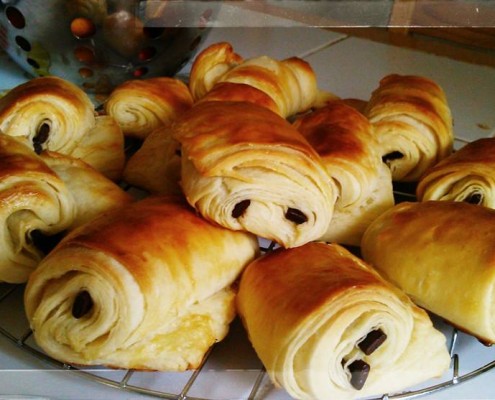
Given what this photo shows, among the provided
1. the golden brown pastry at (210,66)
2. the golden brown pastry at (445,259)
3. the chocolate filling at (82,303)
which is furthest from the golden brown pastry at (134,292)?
the golden brown pastry at (210,66)

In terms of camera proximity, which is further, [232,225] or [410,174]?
[410,174]

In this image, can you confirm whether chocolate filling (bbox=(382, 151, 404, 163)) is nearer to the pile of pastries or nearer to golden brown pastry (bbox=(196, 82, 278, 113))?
the pile of pastries

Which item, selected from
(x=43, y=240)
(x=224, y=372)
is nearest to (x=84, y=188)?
(x=43, y=240)

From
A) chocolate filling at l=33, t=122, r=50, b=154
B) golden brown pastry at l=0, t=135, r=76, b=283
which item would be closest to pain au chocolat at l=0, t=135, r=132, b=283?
golden brown pastry at l=0, t=135, r=76, b=283

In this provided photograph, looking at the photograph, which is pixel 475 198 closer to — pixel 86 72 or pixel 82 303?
pixel 82 303

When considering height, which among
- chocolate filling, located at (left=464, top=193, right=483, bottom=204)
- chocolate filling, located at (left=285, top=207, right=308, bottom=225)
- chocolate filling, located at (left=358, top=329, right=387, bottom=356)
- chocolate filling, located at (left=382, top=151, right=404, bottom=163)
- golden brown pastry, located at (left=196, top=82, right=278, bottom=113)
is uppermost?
golden brown pastry, located at (left=196, top=82, right=278, bottom=113)

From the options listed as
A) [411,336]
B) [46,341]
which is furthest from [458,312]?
[46,341]

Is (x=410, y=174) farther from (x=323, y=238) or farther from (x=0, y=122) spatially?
(x=0, y=122)
